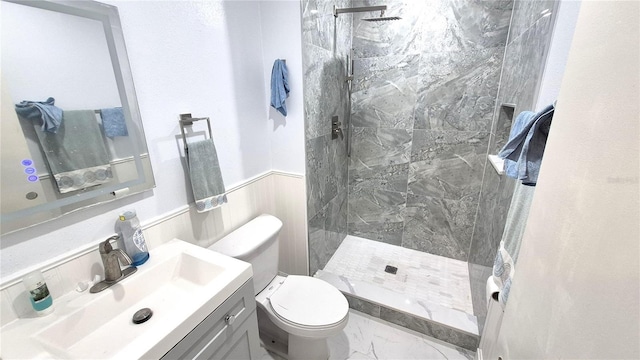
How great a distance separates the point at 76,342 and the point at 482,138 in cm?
261

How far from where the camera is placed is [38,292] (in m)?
0.82

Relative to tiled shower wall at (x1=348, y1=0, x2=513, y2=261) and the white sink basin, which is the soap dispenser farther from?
tiled shower wall at (x1=348, y1=0, x2=513, y2=261)

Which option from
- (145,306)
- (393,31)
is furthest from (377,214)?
(145,306)

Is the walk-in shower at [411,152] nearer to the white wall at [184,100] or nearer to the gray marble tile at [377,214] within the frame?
the gray marble tile at [377,214]

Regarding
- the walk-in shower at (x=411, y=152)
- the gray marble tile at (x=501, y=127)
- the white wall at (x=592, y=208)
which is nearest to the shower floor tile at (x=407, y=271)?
the walk-in shower at (x=411, y=152)

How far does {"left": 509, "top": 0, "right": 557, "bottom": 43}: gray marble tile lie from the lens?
1.04 m

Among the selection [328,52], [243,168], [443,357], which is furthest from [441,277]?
[328,52]

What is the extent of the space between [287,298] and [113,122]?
1.23 metres

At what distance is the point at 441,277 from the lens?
2.25m

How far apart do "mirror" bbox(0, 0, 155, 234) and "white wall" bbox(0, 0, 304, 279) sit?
0.06 m

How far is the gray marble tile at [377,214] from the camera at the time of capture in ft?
8.43

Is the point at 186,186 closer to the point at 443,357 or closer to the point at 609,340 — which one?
the point at 609,340

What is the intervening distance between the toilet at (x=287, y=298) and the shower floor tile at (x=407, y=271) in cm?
76

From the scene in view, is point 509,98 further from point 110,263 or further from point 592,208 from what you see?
point 110,263
